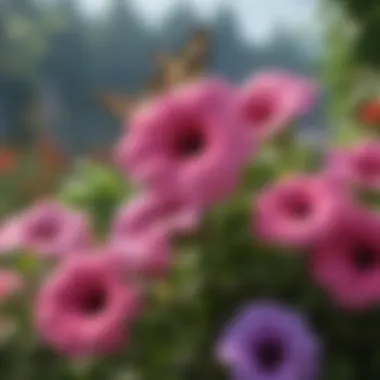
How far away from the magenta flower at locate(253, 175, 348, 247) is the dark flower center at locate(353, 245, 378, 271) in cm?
3

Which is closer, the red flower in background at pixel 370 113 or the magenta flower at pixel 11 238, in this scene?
the magenta flower at pixel 11 238

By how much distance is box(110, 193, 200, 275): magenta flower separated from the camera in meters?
0.78

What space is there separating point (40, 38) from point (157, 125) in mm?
1357

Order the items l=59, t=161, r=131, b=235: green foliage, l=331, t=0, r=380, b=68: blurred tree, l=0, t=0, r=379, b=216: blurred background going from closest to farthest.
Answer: l=59, t=161, r=131, b=235: green foliage → l=331, t=0, r=380, b=68: blurred tree → l=0, t=0, r=379, b=216: blurred background

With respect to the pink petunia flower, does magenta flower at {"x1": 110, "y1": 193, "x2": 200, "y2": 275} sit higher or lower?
higher

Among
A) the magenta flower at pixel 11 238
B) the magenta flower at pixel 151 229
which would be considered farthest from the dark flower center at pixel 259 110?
the magenta flower at pixel 11 238

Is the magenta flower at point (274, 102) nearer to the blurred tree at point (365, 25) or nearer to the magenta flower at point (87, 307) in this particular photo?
the magenta flower at point (87, 307)

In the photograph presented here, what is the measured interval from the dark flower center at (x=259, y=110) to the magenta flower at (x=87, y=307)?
17cm

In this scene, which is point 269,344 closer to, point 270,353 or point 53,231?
point 270,353

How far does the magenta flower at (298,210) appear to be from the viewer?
0.76 m

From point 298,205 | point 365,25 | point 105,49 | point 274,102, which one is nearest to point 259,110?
point 274,102

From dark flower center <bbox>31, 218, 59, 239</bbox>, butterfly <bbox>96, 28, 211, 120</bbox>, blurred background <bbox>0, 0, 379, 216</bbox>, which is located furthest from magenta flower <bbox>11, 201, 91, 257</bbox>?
blurred background <bbox>0, 0, 379, 216</bbox>

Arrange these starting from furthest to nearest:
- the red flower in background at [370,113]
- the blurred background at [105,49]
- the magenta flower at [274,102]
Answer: the blurred background at [105,49]
the red flower in background at [370,113]
the magenta flower at [274,102]

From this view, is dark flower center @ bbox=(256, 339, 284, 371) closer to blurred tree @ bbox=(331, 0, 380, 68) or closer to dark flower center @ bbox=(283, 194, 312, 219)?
dark flower center @ bbox=(283, 194, 312, 219)
